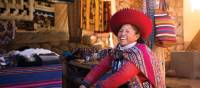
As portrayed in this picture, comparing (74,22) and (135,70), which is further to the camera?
(74,22)

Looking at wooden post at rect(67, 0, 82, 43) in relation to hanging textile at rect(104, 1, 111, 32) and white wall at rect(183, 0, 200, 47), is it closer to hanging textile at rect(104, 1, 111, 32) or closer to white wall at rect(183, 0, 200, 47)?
hanging textile at rect(104, 1, 111, 32)

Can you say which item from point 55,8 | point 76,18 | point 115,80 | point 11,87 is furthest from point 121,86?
point 76,18

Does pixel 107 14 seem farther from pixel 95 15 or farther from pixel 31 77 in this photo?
pixel 31 77

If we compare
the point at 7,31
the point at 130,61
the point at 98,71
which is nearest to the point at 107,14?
the point at 7,31

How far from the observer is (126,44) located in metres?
2.29

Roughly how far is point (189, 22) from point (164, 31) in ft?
22.6

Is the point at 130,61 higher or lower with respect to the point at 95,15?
lower

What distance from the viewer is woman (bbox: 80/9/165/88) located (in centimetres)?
212

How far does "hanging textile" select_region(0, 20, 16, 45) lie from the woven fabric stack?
1.73 metres

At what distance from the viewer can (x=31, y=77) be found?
2826mm

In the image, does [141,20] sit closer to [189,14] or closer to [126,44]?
[126,44]

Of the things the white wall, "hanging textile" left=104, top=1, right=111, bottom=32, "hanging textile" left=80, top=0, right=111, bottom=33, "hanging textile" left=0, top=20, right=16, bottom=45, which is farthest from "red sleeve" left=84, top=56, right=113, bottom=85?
the white wall

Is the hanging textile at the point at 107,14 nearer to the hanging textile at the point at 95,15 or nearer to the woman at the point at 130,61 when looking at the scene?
the hanging textile at the point at 95,15

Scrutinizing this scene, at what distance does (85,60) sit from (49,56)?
4.80 ft
